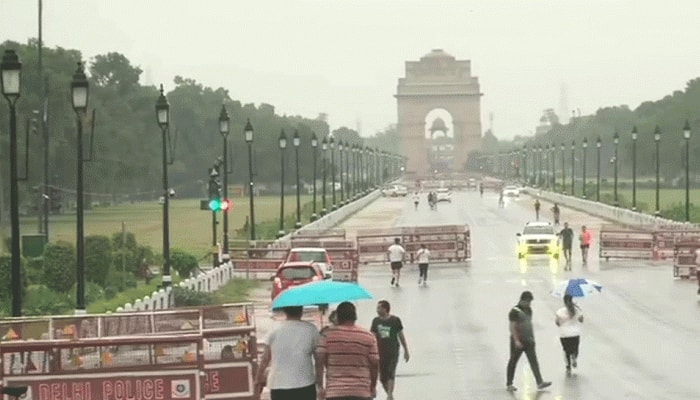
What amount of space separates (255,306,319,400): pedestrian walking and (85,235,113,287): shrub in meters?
27.2

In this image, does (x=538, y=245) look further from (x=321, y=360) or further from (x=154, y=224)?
(x=321, y=360)

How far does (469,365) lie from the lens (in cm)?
2536

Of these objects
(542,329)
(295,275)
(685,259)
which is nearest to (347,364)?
(542,329)

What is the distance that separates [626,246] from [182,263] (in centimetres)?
1665

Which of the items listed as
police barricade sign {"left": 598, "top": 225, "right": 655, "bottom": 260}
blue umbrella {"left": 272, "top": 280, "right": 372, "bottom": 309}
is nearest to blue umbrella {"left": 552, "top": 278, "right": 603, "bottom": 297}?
blue umbrella {"left": 272, "top": 280, "right": 372, "bottom": 309}

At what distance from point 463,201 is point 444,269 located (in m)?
76.4

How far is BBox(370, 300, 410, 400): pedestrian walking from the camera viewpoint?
1984cm

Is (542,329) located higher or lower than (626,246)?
lower

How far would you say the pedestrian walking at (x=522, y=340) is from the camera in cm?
2200

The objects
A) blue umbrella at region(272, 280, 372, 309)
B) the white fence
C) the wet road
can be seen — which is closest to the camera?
blue umbrella at region(272, 280, 372, 309)

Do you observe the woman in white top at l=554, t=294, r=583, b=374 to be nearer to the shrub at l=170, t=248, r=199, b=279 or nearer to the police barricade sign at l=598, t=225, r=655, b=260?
the shrub at l=170, t=248, r=199, b=279

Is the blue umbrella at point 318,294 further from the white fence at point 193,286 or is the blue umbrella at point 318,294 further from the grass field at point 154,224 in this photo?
the grass field at point 154,224

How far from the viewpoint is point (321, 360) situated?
46.0ft

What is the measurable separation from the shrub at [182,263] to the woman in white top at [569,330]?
22092mm
